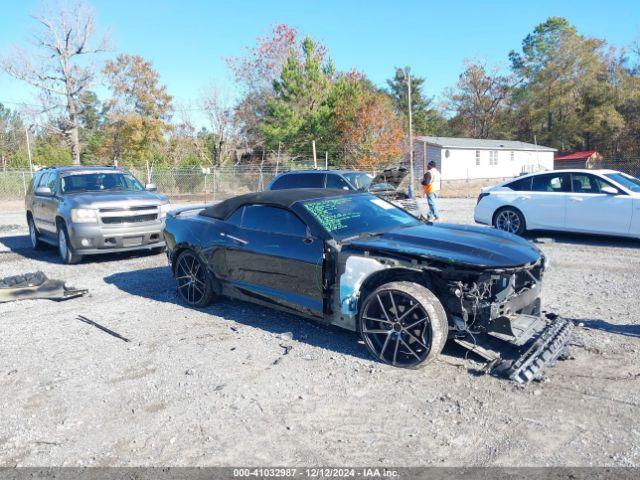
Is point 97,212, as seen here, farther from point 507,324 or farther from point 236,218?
point 507,324

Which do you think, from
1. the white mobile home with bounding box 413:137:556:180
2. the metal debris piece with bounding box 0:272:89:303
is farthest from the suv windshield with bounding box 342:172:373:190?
the white mobile home with bounding box 413:137:556:180

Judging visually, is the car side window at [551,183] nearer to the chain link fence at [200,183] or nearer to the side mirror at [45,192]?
the side mirror at [45,192]

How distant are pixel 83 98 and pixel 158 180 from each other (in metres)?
13.6

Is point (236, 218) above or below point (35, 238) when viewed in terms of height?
above

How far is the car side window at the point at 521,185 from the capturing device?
11203 mm

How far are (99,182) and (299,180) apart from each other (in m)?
4.66

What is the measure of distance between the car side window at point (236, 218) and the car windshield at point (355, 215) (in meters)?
0.94

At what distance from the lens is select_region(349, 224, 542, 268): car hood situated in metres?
4.41

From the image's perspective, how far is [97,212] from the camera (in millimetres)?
9594

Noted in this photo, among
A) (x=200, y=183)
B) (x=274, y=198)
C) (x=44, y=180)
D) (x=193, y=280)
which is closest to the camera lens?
(x=274, y=198)

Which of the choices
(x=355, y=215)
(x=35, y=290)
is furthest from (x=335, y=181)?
(x=355, y=215)

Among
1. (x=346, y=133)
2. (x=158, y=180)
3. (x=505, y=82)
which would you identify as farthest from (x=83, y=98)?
(x=505, y=82)

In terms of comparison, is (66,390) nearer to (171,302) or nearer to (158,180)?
(171,302)

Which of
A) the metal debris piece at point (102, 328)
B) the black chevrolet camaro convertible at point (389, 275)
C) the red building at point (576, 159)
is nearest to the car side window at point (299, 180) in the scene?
the black chevrolet camaro convertible at point (389, 275)
